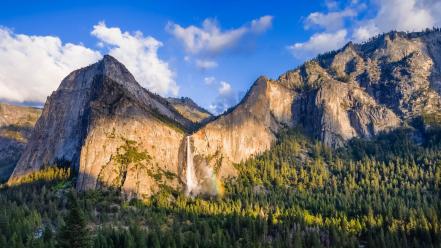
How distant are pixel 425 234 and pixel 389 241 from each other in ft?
68.2

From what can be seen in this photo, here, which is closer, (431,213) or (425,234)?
(425,234)

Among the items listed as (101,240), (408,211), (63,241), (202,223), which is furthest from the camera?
(408,211)

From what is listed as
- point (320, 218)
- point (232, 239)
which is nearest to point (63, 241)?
point (232, 239)

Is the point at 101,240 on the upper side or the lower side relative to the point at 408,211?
lower

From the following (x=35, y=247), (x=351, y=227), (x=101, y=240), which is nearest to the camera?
(x=35, y=247)

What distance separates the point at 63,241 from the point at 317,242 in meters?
112

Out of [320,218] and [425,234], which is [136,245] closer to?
[320,218]

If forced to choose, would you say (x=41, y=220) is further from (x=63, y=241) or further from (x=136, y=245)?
(x=63, y=241)

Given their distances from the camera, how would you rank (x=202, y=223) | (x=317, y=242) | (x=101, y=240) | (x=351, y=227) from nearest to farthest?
1. (x=101, y=240)
2. (x=317, y=242)
3. (x=202, y=223)
4. (x=351, y=227)

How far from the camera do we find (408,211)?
7790 inches

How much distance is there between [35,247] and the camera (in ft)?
413

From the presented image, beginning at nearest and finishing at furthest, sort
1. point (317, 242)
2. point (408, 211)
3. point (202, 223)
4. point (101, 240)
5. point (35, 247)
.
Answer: point (35, 247) → point (101, 240) → point (317, 242) → point (202, 223) → point (408, 211)

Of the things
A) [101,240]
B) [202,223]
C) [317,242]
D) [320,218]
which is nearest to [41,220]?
Answer: [101,240]

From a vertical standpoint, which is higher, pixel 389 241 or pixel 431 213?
pixel 431 213
